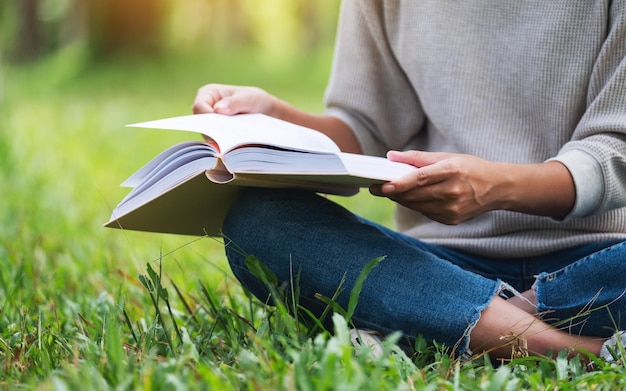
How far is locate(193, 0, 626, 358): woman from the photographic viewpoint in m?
1.52

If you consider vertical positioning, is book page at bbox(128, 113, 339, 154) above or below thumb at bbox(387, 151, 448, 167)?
above

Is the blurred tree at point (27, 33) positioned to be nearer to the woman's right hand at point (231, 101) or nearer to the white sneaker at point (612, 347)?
the woman's right hand at point (231, 101)

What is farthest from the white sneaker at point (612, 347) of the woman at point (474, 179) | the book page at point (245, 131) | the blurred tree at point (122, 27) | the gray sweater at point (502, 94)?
the blurred tree at point (122, 27)

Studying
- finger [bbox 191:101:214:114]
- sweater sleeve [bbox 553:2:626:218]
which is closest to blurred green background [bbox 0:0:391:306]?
finger [bbox 191:101:214:114]

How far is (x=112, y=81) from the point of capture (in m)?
9.62

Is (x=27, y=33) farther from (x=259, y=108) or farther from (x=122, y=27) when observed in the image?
(x=259, y=108)

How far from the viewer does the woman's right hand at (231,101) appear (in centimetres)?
171

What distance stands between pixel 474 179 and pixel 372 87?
1.96 ft

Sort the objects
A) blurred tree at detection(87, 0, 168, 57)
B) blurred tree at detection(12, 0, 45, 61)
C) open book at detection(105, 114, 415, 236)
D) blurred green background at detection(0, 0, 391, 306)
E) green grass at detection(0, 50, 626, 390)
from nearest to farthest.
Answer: green grass at detection(0, 50, 626, 390), open book at detection(105, 114, 415, 236), blurred green background at detection(0, 0, 391, 306), blurred tree at detection(12, 0, 45, 61), blurred tree at detection(87, 0, 168, 57)

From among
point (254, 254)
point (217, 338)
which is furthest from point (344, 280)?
point (217, 338)

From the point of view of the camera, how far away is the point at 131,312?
1916 mm

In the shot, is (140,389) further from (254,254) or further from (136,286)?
(136,286)

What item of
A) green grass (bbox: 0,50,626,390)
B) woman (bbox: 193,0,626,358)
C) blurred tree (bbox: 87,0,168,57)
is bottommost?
blurred tree (bbox: 87,0,168,57)

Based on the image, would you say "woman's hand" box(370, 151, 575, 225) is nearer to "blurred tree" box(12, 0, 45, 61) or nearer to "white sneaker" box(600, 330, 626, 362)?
"white sneaker" box(600, 330, 626, 362)
